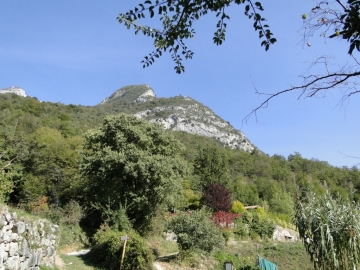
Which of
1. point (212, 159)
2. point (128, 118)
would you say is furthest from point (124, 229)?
point (212, 159)

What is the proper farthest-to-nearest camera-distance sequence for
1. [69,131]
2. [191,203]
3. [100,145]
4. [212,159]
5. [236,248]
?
[69,131] → [212,159] → [191,203] → [100,145] → [236,248]

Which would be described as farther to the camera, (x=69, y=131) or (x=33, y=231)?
(x=69, y=131)

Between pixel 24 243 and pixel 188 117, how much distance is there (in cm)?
8961

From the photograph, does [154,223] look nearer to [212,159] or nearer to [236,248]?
[236,248]

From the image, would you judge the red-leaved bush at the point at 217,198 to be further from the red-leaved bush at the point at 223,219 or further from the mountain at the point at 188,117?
the mountain at the point at 188,117

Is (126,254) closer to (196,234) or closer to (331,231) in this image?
(196,234)

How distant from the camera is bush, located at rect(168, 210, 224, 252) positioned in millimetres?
13156

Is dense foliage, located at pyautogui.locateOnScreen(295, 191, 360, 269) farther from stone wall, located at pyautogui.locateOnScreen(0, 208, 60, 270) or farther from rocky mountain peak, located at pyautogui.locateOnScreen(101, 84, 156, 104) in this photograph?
rocky mountain peak, located at pyautogui.locateOnScreen(101, 84, 156, 104)

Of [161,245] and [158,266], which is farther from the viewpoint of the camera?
[161,245]

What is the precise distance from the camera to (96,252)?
12266mm

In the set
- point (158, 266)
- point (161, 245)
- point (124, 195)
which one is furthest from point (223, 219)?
point (158, 266)

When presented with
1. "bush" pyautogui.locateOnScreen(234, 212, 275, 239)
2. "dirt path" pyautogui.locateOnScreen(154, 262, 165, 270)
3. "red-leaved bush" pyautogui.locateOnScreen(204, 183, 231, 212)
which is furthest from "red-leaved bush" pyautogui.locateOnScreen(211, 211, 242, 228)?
"dirt path" pyautogui.locateOnScreen(154, 262, 165, 270)

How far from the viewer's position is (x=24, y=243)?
21.4ft

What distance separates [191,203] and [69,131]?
19.0 metres
